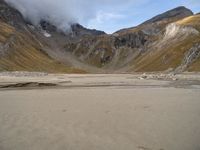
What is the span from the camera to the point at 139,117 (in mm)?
18656

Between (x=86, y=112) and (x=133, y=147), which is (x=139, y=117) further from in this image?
(x=133, y=147)

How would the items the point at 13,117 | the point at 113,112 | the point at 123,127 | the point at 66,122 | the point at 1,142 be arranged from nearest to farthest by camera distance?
1. the point at 1,142
2. the point at 123,127
3. the point at 66,122
4. the point at 13,117
5. the point at 113,112

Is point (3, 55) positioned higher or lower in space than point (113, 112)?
higher

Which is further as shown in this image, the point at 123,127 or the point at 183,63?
the point at 183,63

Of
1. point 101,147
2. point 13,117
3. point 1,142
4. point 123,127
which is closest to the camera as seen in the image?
point 101,147

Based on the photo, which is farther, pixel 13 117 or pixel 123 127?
pixel 13 117

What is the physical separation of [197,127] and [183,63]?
189303 millimetres

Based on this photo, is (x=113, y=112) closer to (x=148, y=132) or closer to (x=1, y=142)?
(x=148, y=132)

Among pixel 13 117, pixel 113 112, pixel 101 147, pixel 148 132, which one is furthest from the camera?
pixel 113 112

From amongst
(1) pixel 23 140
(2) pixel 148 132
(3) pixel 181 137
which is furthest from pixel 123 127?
(1) pixel 23 140

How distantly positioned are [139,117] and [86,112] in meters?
3.64

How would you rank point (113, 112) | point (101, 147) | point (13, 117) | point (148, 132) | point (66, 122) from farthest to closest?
point (113, 112)
point (13, 117)
point (66, 122)
point (148, 132)
point (101, 147)

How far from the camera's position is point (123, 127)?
1556 cm

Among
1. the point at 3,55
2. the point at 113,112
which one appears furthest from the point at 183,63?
the point at 113,112
